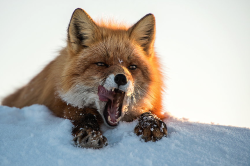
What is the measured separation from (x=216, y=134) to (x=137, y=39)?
6.39 feet

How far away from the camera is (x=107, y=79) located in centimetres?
276

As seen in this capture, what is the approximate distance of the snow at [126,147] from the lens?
204 centimetres

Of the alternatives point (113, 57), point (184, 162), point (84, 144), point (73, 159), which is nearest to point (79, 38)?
point (113, 57)

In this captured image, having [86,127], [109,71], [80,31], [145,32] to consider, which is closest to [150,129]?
[86,127]

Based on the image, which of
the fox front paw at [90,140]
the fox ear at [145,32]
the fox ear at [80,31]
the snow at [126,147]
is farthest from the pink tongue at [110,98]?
the fox ear at [145,32]

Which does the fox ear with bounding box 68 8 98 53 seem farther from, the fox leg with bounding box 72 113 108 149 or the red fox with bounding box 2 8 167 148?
the fox leg with bounding box 72 113 108 149

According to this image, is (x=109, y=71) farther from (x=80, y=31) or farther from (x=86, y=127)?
(x=80, y=31)

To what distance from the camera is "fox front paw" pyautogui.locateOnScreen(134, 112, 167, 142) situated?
245 centimetres

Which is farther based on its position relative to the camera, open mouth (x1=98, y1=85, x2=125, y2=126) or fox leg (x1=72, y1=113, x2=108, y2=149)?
open mouth (x1=98, y1=85, x2=125, y2=126)

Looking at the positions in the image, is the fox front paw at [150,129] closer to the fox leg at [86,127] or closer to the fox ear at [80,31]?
the fox leg at [86,127]

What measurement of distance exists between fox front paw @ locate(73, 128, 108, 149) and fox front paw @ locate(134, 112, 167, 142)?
1.47 ft

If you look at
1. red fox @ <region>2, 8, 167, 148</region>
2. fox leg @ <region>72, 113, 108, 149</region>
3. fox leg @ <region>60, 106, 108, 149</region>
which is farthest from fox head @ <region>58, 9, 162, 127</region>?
fox leg @ <region>72, 113, 108, 149</region>

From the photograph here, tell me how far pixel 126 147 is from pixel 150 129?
15.5 inches

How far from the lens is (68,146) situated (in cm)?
223
